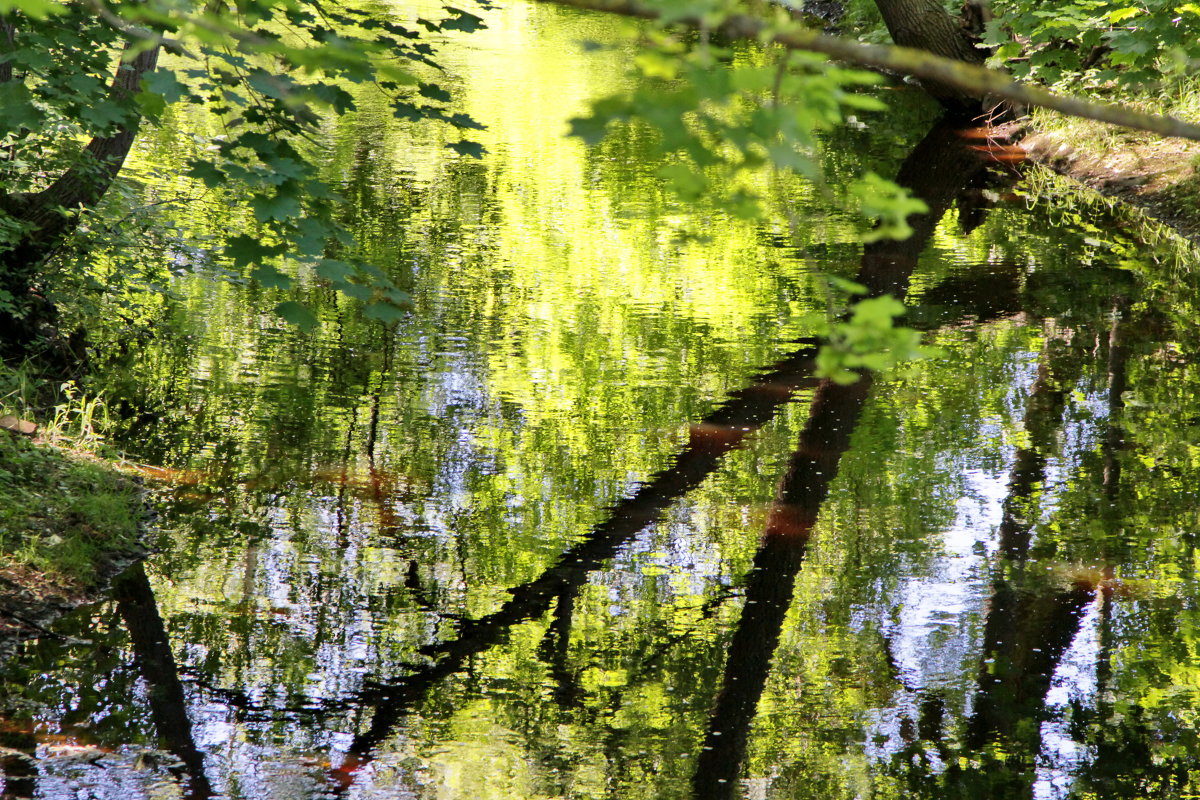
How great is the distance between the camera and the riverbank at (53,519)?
4.58 meters

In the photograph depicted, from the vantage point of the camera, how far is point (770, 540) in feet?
17.4

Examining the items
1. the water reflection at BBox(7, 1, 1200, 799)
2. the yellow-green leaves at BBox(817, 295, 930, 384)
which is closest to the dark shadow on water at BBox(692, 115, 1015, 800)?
the water reflection at BBox(7, 1, 1200, 799)

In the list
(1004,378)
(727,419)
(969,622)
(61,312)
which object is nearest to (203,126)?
(61,312)

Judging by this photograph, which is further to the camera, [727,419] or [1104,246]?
[1104,246]

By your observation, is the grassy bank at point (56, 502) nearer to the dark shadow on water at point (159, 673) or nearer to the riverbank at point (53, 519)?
the riverbank at point (53, 519)

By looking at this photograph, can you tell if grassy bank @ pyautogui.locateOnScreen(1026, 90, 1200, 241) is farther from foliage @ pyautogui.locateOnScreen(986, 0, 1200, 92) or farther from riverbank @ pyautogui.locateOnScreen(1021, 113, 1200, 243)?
foliage @ pyautogui.locateOnScreen(986, 0, 1200, 92)

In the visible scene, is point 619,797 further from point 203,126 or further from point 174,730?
point 203,126

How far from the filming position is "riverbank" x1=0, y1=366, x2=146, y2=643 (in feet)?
15.0

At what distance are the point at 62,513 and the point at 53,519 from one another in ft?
0.17

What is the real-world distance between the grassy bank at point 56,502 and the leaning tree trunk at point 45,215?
54cm

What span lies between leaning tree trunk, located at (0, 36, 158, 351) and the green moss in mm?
1097

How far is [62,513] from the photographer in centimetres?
496

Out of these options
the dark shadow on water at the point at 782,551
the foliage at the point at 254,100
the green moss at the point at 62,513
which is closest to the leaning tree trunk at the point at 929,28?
the dark shadow on water at the point at 782,551

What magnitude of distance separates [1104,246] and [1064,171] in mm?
2641
